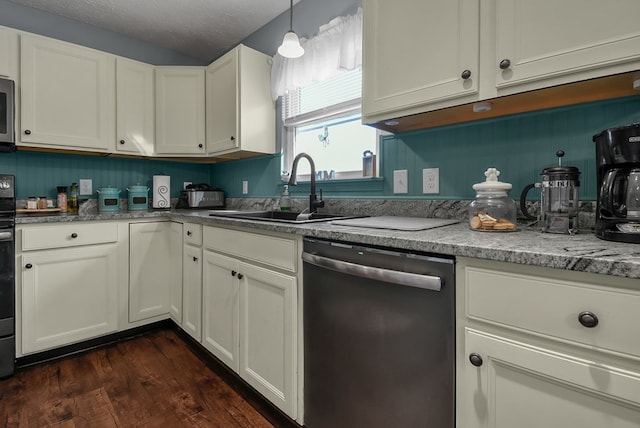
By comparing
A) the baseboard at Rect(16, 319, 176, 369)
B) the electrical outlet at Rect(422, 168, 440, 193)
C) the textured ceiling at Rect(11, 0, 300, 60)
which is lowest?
the baseboard at Rect(16, 319, 176, 369)

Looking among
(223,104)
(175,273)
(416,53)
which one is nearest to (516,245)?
(416,53)

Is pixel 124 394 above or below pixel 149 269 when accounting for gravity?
below

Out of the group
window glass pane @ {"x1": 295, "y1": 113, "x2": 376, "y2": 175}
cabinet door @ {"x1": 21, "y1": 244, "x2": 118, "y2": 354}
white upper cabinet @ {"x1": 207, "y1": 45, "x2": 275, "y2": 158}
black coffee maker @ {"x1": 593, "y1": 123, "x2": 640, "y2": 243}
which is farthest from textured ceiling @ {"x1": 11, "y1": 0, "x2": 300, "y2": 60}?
black coffee maker @ {"x1": 593, "y1": 123, "x2": 640, "y2": 243}

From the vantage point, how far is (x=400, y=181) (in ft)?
5.61

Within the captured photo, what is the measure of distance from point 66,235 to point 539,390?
2.45m

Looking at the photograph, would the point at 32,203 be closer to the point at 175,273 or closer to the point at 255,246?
the point at 175,273

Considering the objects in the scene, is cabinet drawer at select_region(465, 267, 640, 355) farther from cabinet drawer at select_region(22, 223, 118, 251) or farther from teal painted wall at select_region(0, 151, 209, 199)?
teal painted wall at select_region(0, 151, 209, 199)

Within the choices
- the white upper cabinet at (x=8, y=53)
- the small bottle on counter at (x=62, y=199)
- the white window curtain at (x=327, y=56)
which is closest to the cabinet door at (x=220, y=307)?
the white window curtain at (x=327, y=56)

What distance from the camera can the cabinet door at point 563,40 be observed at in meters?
0.89

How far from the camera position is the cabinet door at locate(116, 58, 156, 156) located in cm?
250

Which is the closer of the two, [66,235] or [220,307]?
[220,307]

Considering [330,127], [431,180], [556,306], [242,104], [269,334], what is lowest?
[269,334]

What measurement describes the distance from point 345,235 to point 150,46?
Answer: 9.39ft

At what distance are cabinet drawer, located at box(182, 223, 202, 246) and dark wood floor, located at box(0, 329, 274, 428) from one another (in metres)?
0.72
